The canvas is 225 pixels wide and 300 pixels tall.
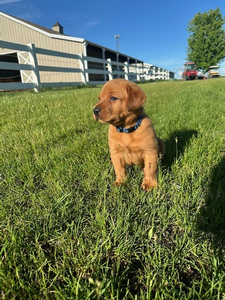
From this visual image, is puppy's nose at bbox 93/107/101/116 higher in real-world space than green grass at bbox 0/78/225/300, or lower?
higher

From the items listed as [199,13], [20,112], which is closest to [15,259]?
[20,112]

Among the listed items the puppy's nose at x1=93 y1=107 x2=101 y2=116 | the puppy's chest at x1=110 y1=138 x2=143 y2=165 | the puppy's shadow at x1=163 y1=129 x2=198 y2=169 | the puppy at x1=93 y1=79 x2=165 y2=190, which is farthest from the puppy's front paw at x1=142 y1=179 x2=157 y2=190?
the puppy's nose at x1=93 y1=107 x2=101 y2=116

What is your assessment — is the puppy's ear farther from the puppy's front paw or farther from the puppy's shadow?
the puppy's front paw

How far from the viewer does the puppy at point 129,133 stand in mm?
1723

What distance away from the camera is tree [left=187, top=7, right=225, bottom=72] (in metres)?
39.9

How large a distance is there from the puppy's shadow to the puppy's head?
0.50 meters

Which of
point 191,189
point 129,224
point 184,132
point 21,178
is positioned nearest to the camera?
point 129,224

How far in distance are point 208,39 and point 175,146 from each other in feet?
152

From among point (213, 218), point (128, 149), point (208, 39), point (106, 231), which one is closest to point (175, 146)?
point (128, 149)

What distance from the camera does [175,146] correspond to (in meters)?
2.48

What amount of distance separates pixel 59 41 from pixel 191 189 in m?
21.7

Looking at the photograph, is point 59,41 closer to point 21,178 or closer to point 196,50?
point 21,178

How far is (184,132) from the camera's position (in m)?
2.97

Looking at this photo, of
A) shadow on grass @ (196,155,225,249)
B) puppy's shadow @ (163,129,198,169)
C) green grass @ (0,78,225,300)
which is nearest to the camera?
green grass @ (0,78,225,300)
